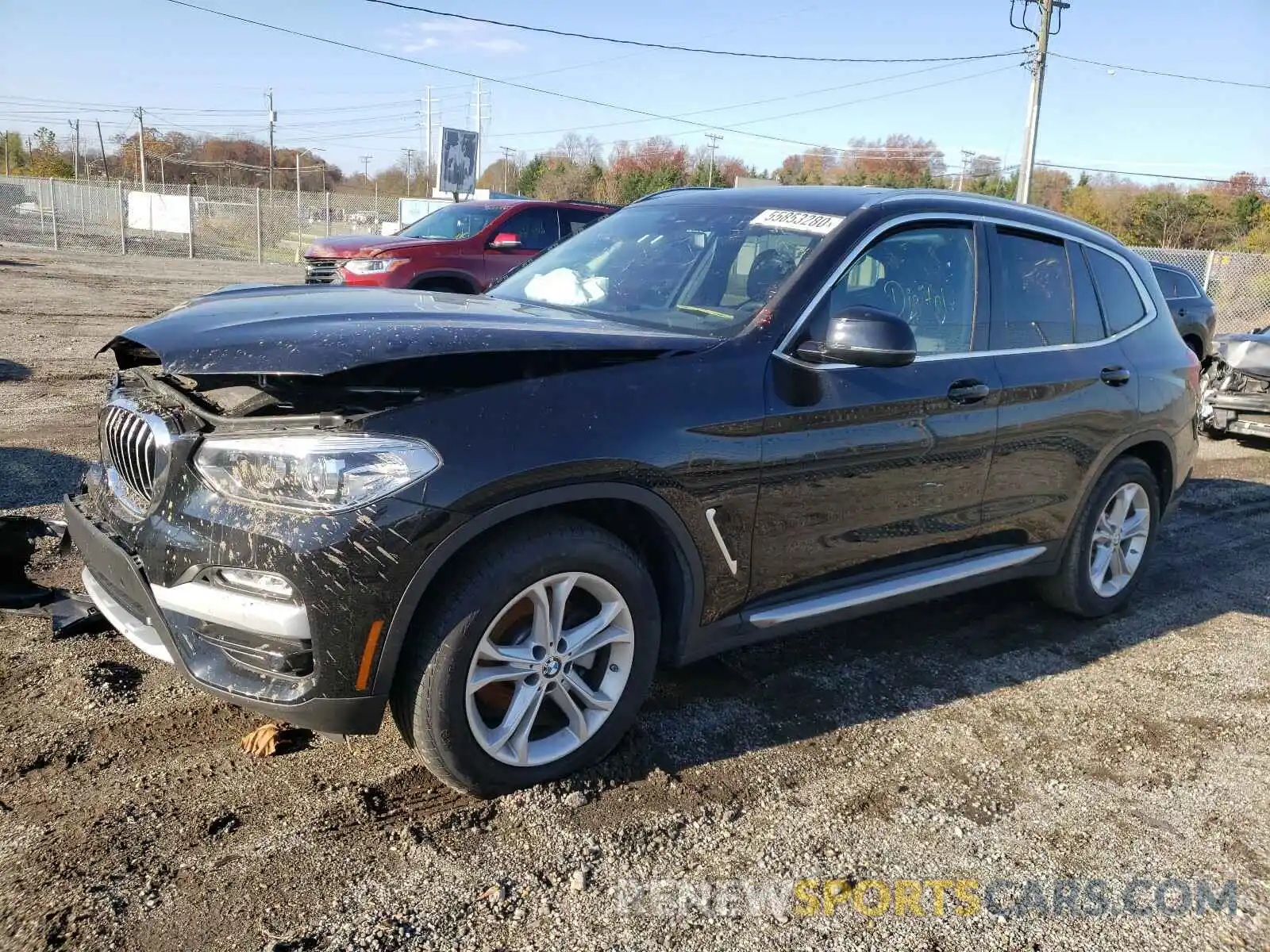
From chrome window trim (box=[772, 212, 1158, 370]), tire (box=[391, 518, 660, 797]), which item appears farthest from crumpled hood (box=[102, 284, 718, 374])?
tire (box=[391, 518, 660, 797])

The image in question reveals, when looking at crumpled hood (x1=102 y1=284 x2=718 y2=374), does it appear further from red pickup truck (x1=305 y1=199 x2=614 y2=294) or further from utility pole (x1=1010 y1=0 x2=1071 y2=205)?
utility pole (x1=1010 y1=0 x2=1071 y2=205)

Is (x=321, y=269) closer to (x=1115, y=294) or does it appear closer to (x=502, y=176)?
(x=1115, y=294)

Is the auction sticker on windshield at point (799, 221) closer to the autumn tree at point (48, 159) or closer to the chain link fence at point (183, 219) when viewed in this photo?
the chain link fence at point (183, 219)

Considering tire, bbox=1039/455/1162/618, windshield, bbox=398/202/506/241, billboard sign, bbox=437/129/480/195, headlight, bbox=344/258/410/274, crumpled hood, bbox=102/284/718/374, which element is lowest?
tire, bbox=1039/455/1162/618

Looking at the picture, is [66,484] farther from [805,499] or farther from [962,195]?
[962,195]

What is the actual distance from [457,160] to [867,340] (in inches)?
1474

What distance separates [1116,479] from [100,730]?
4502 mm

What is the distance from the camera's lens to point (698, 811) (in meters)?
3.03

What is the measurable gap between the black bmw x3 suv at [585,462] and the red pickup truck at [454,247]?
7489mm

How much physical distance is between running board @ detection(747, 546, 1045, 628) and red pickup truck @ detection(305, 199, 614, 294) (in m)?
7.92

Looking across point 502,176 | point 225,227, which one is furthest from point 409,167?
point 225,227

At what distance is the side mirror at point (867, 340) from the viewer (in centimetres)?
327

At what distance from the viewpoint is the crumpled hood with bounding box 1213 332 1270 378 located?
945cm

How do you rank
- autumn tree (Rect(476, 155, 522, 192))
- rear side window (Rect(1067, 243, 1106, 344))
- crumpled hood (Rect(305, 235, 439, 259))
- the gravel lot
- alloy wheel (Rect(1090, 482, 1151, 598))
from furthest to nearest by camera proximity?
autumn tree (Rect(476, 155, 522, 192)) < crumpled hood (Rect(305, 235, 439, 259)) < alloy wheel (Rect(1090, 482, 1151, 598)) < rear side window (Rect(1067, 243, 1106, 344)) < the gravel lot
